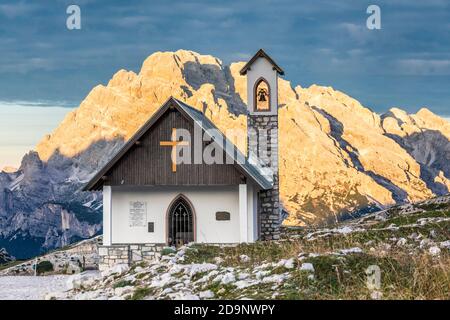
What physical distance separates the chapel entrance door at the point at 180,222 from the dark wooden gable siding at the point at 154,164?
144 cm

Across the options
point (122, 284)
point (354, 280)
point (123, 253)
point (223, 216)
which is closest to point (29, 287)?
point (123, 253)

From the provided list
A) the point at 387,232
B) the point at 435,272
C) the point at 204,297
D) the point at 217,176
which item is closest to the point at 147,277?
the point at 204,297

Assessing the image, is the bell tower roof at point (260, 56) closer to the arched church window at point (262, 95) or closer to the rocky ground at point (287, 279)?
the arched church window at point (262, 95)

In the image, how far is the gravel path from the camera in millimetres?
27797

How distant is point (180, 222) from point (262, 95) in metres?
13.0

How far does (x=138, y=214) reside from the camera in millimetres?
41125

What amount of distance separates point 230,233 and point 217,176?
2.96 meters

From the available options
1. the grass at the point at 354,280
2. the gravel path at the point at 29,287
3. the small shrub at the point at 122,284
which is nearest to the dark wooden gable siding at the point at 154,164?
the gravel path at the point at 29,287

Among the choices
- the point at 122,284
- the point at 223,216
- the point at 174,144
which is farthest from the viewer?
the point at 223,216

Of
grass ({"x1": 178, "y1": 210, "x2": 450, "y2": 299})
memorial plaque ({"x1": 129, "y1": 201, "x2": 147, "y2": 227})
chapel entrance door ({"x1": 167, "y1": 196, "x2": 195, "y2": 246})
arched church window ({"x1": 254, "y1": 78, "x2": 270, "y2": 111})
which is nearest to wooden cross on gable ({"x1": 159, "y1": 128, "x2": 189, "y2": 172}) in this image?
chapel entrance door ({"x1": 167, "y1": 196, "x2": 195, "y2": 246})

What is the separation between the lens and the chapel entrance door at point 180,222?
40.8 m

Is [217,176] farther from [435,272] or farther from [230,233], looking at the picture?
[435,272]

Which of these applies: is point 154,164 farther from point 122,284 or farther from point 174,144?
point 122,284

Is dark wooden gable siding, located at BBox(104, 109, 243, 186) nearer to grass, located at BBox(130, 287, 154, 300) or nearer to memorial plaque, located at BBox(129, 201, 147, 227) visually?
memorial plaque, located at BBox(129, 201, 147, 227)
